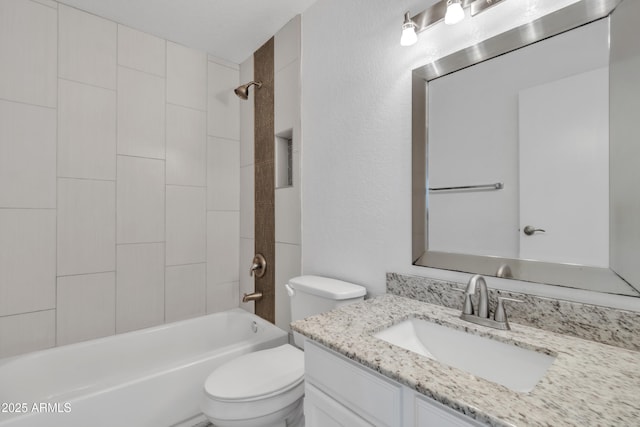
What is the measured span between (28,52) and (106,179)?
81 cm

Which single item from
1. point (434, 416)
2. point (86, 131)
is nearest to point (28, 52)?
point (86, 131)

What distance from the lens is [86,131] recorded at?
74.9 inches

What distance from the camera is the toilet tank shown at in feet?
4.48

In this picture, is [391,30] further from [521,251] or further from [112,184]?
[112,184]

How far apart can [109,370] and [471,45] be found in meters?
2.58

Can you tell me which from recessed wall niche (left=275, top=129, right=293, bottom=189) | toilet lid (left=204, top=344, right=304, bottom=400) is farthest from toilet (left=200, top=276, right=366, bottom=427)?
recessed wall niche (left=275, top=129, right=293, bottom=189)

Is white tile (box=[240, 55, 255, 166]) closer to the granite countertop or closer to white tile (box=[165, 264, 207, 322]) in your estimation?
white tile (box=[165, 264, 207, 322])

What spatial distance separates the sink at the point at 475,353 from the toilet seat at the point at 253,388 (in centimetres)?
62

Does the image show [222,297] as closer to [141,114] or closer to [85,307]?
[85,307]

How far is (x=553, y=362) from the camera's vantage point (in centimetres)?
72

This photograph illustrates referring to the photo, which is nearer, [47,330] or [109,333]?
[47,330]

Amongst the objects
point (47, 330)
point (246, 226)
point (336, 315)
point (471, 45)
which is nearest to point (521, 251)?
point (336, 315)

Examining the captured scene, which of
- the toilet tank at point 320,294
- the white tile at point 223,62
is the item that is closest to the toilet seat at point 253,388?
the toilet tank at point 320,294

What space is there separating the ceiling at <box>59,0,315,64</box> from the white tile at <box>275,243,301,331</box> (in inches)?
59.7
